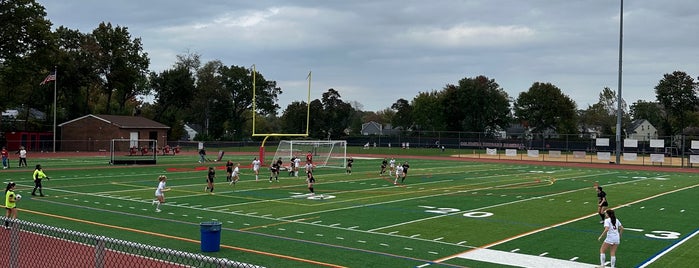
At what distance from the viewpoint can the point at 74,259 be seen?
43.1 ft

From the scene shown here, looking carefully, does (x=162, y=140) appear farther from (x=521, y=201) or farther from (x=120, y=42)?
(x=521, y=201)

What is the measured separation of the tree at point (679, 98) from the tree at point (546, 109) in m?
16.4

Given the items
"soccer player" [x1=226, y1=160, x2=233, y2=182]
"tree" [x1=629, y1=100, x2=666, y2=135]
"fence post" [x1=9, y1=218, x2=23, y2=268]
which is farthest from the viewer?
"tree" [x1=629, y1=100, x2=666, y2=135]

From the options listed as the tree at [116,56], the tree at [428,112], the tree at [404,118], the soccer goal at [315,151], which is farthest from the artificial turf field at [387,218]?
the tree at [404,118]

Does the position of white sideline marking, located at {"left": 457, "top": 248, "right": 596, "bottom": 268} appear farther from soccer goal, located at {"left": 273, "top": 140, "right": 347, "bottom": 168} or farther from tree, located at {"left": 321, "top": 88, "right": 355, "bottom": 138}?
tree, located at {"left": 321, "top": 88, "right": 355, "bottom": 138}

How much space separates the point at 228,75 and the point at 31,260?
348 ft

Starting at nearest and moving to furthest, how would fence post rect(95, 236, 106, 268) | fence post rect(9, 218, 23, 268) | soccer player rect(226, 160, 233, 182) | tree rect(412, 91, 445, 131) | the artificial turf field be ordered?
1. fence post rect(95, 236, 106, 268)
2. fence post rect(9, 218, 23, 268)
3. the artificial turf field
4. soccer player rect(226, 160, 233, 182)
5. tree rect(412, 91, 445, 131)

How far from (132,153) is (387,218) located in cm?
4435

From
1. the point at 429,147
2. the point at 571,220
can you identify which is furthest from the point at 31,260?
the point at 429,147

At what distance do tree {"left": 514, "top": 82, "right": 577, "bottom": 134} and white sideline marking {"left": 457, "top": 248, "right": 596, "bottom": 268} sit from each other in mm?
100876

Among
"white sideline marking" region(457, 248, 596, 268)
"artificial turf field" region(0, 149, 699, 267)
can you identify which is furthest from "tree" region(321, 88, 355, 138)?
"white sideline marking" region(457, 248, 596, 268)

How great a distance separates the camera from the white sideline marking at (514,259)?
14.2 metres

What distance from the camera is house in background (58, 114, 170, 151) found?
74.6 m

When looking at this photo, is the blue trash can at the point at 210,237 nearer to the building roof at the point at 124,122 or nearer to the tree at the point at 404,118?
the building roof at the point at 124,122
